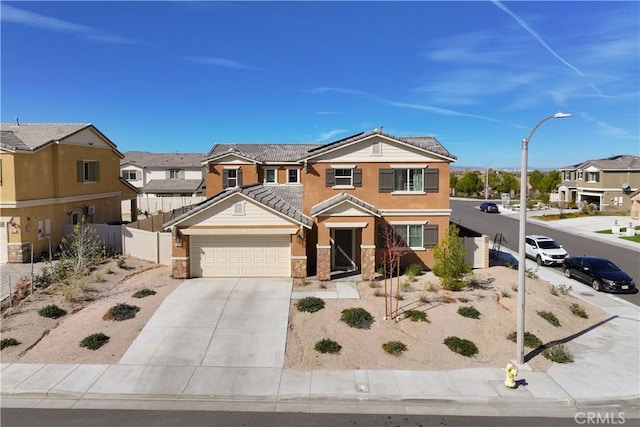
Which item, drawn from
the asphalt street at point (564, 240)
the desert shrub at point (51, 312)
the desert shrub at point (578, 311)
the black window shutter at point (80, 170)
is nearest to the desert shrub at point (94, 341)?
the desert shrub at point (51, 312)

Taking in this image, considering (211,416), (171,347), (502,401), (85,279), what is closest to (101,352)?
(171,347)

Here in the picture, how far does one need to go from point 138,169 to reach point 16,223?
114ft

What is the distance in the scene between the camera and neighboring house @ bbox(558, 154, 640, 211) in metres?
52.5

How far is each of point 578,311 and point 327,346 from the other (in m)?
10.9

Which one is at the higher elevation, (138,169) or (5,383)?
(138,169)

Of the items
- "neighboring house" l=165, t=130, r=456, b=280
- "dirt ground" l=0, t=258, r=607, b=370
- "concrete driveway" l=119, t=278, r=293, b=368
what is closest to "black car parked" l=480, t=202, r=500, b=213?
"neighboring house" l=165, t=130, r=456, b=280

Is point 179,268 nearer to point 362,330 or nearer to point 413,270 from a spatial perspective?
point 362,330

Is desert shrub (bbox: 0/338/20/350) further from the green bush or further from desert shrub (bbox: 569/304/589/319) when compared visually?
desert shrub (bbox: 569/304/589/319)

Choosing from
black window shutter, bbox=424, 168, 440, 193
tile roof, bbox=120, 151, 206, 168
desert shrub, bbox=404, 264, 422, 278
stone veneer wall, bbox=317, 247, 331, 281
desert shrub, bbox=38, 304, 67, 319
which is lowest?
desert shrub, bbox=38, 304, 67, 319

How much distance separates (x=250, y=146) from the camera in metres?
36.7

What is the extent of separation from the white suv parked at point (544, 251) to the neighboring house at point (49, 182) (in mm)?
29064

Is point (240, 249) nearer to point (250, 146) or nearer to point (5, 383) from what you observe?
point (5, 383)

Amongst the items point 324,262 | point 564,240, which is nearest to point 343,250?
point 324,262

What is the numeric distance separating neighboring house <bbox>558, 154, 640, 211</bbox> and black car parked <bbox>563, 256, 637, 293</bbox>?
36.4 m
